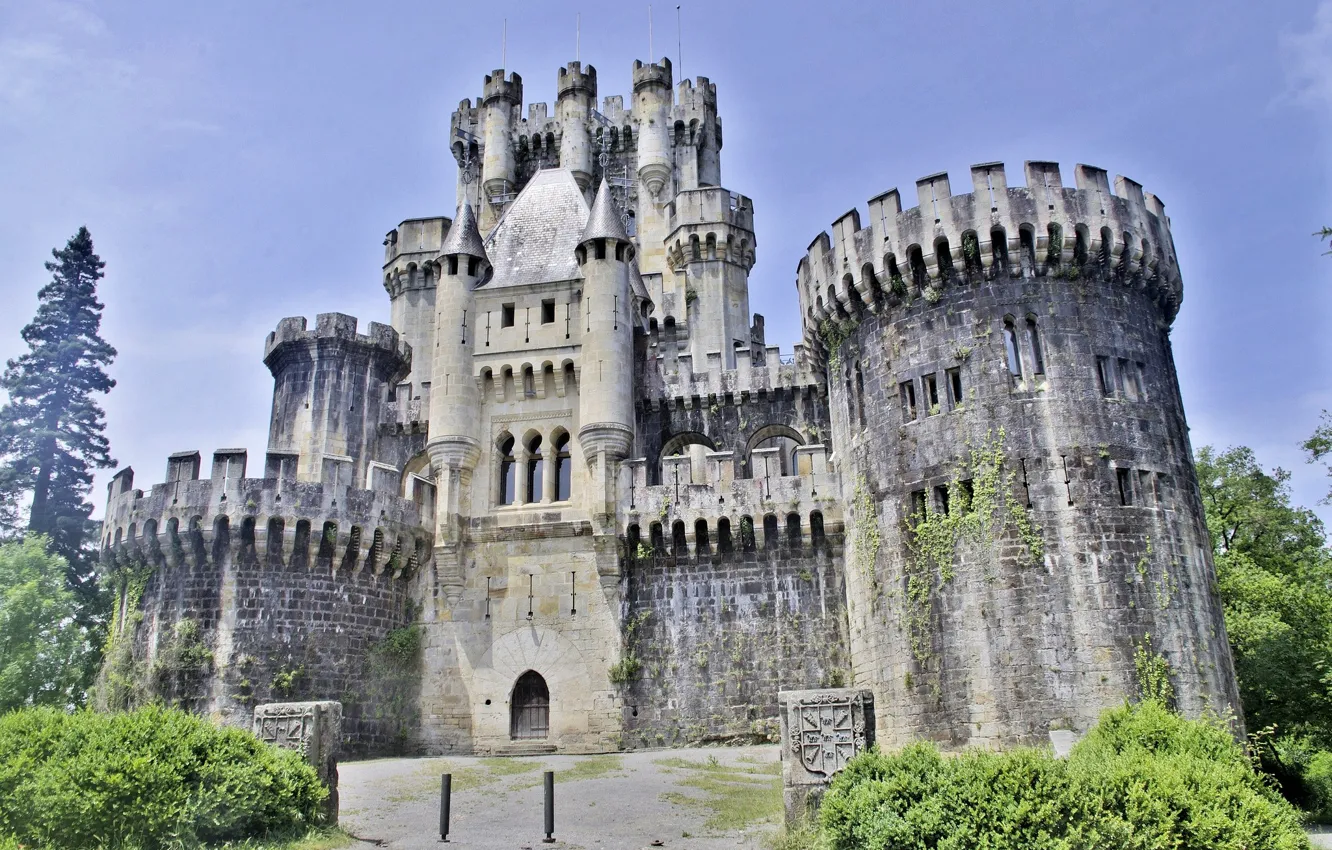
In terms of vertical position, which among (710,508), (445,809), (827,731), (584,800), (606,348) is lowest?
(584,800)

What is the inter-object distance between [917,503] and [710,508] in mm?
6229

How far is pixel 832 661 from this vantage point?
2769 cm

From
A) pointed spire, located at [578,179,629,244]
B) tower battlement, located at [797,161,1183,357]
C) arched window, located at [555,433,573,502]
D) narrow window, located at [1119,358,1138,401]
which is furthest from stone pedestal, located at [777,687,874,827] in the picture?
pointed spire, located at [578,179,629,244]

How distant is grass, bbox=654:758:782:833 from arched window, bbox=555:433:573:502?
30.5 feet

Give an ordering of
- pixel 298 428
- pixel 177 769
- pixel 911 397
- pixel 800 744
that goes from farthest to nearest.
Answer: pixel 298 428
pixel 911 397
pixel 800 744
pixel 177 769

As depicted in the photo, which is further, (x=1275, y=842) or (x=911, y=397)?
(x=911, y=397)

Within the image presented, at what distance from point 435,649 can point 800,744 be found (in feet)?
54.0

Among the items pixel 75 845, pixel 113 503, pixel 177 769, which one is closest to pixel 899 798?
pixel 177 769

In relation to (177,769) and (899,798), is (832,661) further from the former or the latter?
(177,769)

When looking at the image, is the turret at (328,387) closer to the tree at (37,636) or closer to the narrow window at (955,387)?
the tree at (37,636)

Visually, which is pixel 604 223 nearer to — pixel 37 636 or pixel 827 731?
pixel 827 731

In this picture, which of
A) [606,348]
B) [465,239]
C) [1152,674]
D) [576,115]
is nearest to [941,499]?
[1152,674]

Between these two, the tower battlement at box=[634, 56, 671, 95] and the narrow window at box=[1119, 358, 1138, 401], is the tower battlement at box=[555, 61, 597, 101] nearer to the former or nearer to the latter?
the tower battlement at box=[634, 56, 671, 95]

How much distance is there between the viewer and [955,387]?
25703 mm
